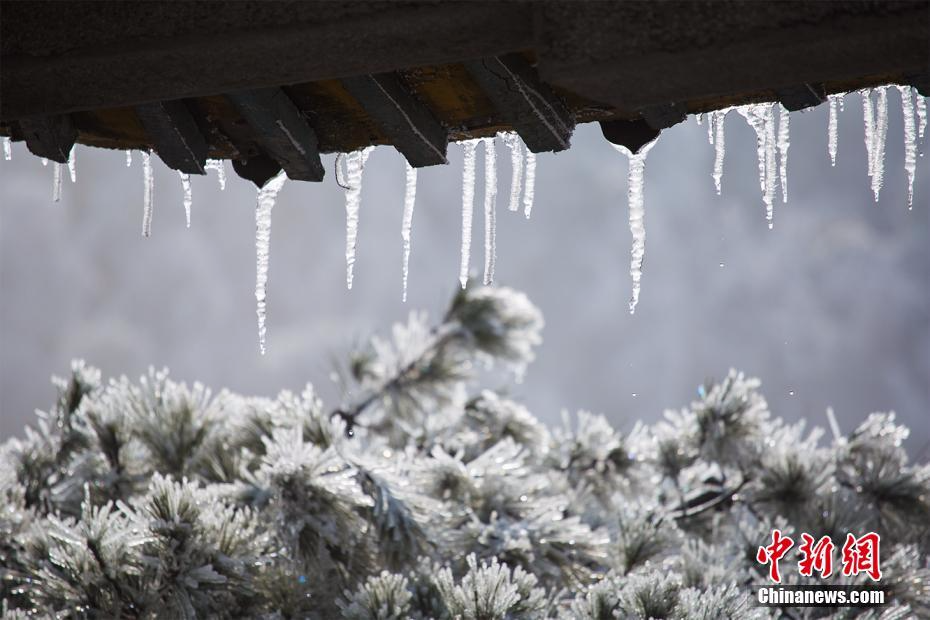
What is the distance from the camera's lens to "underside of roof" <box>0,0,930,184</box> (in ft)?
3.61

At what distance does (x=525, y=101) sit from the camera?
4.88 feet

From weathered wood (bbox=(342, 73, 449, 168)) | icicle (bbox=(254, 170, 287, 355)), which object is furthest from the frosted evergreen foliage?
weathered wood (bbox=(342, 73, 449, 168))

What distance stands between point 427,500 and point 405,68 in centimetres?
173

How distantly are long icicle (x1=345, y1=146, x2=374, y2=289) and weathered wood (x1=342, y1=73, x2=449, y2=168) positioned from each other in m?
0.36

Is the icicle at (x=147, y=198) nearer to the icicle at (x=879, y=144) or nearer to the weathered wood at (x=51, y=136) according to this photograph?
the weathered wood at (x=51, y=136)

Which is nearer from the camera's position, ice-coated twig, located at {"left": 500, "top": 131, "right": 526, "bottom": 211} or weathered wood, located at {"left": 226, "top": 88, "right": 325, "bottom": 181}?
weathered wood, located at {"left": 226, "top": 88, "right": 325, "bottom": 181}

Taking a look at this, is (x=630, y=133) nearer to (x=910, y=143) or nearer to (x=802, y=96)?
(x=802, y=96)

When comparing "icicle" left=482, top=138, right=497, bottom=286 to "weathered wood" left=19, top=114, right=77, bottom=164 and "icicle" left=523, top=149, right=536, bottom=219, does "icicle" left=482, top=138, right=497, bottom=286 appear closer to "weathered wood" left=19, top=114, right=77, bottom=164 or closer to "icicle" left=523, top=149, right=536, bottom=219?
"icicle" left=523, top=149, right=536, bottom=219

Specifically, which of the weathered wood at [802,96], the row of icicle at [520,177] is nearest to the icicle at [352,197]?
the row of icicle at [520,177]

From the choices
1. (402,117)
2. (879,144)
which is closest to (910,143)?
(879,144)

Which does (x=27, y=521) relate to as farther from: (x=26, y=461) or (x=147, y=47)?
(x=147, y=47)

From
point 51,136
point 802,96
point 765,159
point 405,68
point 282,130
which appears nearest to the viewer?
point 405,68

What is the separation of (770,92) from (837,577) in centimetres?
173

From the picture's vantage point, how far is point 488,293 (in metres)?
5.09
